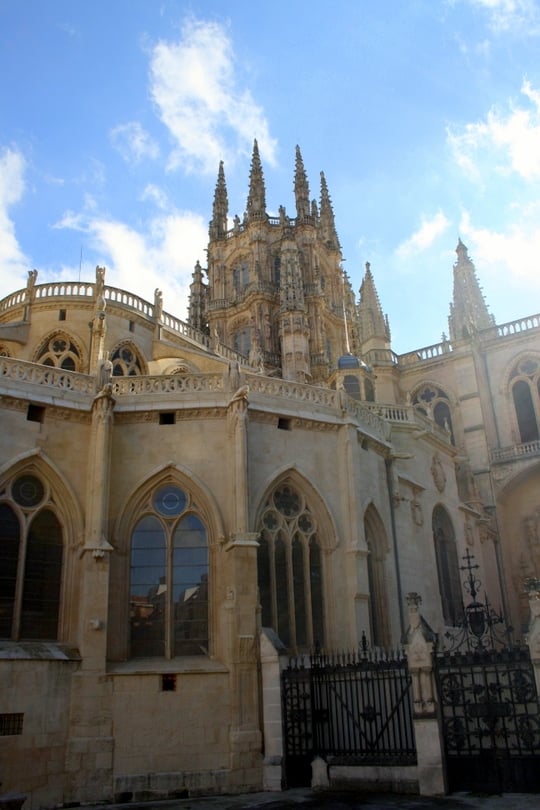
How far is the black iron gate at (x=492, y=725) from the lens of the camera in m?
12.1

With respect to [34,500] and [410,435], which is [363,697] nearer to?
[34,500]

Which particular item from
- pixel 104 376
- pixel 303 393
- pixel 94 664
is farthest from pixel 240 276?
pixel 94 664

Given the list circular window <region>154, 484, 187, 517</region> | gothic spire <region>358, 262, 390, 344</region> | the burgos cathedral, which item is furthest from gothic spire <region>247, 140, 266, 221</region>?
circular window <region>154, 484, 187, 517</region>

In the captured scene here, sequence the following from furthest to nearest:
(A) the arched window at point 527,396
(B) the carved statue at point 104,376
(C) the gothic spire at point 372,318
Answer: (C) the gothic spire at point 372,318, (A) the arched window at point 527,396, (B) the carved statue at point 104,376

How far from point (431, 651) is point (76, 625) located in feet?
24.8

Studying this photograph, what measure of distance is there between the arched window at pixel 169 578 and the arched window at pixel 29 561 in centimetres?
173

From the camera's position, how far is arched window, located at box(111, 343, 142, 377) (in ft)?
92.7

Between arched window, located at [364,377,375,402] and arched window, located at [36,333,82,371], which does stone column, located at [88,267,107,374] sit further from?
arched window, located at [364,377,375,402]

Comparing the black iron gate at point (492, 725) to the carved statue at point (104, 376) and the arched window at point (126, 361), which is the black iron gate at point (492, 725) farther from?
the arched window at point (126, 361)

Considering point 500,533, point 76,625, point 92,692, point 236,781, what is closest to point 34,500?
point 76,625

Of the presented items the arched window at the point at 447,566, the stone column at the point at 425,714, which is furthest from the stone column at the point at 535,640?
the arched window at the point at 447,566

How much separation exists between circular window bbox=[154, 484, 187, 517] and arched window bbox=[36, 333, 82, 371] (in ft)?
37.5

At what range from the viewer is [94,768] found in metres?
14.6

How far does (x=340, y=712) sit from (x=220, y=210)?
1760 inches
